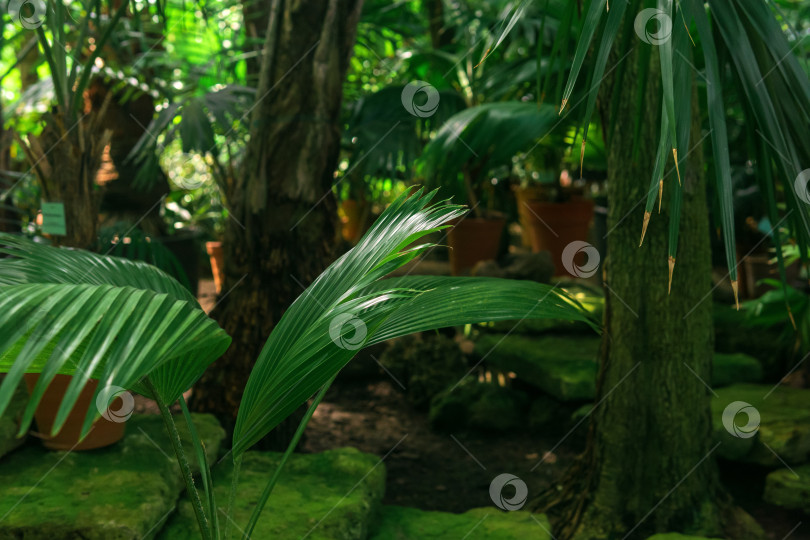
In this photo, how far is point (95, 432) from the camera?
191 centimetres

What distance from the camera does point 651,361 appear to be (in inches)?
80.2

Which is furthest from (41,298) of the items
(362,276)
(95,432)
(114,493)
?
(95,432)

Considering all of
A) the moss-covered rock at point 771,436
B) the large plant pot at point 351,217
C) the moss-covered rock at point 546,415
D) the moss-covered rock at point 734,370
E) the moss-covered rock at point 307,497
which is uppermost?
the large plant pot at point 351,217

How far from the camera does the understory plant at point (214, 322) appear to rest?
0.82m

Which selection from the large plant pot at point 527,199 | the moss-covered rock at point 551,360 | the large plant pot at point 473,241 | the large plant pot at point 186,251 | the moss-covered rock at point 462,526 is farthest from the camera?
the large plant pot at point 527,199

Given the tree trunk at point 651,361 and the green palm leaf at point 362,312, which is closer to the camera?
the green palm leaf at point 362,312

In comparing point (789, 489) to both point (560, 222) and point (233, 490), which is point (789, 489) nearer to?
point (233, 490)

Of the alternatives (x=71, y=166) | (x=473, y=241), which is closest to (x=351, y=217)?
(x=473, y=241)

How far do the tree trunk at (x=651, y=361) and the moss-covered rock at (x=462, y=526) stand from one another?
263mm

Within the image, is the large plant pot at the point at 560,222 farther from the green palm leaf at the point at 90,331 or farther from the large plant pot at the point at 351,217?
the green palm leaf at the point at 90,331

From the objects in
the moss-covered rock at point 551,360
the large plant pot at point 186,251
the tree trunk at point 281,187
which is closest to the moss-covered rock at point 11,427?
the tree trunk at point 281,187

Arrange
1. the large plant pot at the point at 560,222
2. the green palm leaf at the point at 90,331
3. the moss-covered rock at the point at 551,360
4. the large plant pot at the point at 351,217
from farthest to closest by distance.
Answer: the large plant pot at the point at 351,217
the large plant pot at the point at 560,222
the moss-covered rock at the point at 551,360
the green palm leaf at the point at 90,331

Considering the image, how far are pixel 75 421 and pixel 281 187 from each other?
3.08 feet

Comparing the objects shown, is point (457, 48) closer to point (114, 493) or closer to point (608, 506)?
point (608, 506)
